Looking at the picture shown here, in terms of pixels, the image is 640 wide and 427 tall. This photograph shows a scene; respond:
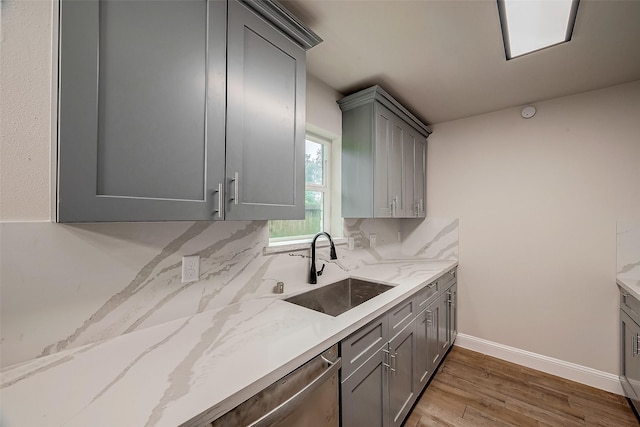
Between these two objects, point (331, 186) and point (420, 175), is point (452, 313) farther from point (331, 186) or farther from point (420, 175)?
point (331, 186)

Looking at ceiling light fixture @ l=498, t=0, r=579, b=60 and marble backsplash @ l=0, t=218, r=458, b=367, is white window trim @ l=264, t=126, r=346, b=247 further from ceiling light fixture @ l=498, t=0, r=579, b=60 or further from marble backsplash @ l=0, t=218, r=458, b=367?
ceiling light fixture @ l=498, t=0, r=579, b=60

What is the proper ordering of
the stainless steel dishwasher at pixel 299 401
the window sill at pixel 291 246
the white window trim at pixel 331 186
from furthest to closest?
the white window trim at pixel 331 186 → the window sill at pixel 291 246 → the stainless steel dishwasher at pixel 299 401

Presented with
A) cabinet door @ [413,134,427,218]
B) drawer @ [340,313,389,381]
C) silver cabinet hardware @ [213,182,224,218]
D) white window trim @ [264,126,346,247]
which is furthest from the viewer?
cabinet door @ [413,134,427,218]

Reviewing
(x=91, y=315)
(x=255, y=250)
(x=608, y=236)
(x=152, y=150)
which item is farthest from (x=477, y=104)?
(x=91, y=315)

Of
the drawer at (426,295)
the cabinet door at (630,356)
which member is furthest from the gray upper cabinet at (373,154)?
the cabinet door at (630,356)

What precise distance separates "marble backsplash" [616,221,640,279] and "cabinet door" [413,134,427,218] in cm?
156

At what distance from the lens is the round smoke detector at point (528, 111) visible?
2.44m

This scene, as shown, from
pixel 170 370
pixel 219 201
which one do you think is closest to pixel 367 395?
pixel 170 370

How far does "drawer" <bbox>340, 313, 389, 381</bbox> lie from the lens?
1.12m

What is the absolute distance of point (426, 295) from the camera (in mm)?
1990

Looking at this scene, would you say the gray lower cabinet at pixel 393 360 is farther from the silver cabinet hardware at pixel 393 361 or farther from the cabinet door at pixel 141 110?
the cabinet door at pixel 141 110

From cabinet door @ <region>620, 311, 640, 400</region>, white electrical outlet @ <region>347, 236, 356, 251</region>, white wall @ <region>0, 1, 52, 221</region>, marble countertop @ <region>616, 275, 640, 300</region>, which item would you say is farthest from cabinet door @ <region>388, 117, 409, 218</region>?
white wall @ <region>0, 1, 52, 221</region>

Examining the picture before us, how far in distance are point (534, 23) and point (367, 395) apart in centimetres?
225

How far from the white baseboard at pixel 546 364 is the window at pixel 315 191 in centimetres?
206
